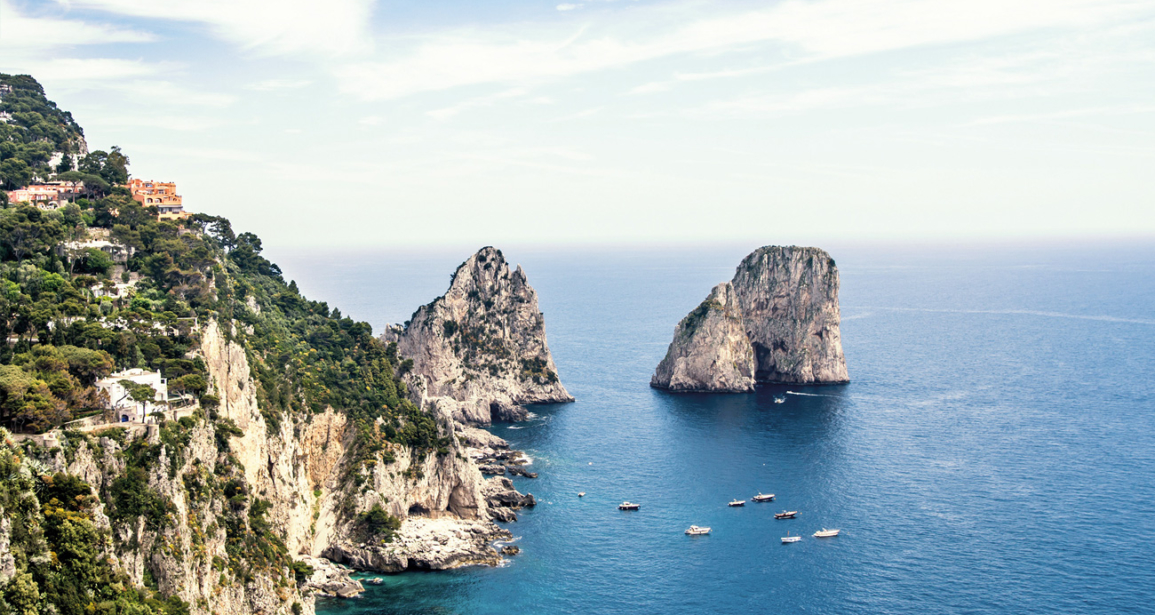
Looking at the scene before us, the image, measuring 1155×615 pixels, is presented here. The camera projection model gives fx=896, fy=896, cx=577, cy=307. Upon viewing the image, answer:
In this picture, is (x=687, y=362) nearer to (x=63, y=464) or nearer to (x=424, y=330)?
(x=424, y=330)

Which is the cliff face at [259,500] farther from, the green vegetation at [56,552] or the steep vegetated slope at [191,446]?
the green vegetation at [56,552]

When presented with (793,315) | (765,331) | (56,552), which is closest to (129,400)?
(56,552)

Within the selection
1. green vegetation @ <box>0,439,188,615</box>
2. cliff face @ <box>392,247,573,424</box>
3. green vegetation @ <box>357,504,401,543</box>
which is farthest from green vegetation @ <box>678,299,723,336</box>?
green vegetation @ <box>0,439,188,615</box>

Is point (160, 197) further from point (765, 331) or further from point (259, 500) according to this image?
point (765, 331)

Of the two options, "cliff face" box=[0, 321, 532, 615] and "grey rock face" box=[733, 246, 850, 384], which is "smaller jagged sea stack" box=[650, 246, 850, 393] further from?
"cliff face" box=[0, 321, 532, 615]

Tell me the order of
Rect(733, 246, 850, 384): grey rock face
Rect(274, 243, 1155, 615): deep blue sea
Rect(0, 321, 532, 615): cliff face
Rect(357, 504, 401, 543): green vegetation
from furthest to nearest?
Rect(733, 246, 850, 384): grey rock face → Rect(357, 504, 401, 543): green vegetation → Rect(274, 243, 1155, 615): deep blue sea → Rect(0, 321, 532, 615): cliff face

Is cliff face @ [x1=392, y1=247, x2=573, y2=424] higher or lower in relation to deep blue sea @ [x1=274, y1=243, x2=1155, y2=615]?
higher

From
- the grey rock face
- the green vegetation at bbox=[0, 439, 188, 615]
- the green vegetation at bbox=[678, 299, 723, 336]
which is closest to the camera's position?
the green vegetation at bbox=[0, 439, 188, 615]
